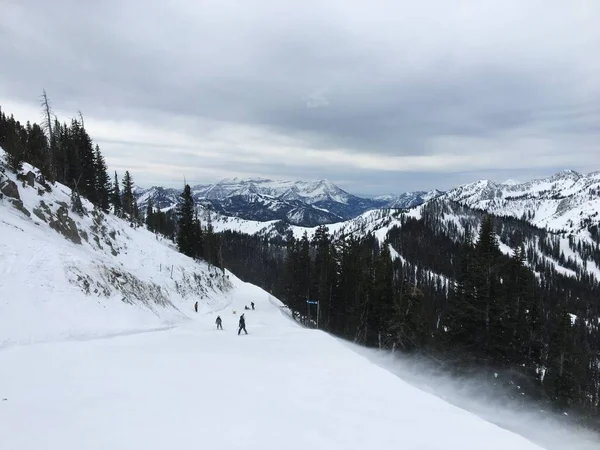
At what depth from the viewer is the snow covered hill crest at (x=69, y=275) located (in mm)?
16719

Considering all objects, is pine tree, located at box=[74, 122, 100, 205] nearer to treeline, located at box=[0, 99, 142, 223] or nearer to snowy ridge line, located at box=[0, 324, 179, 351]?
treeline, located at box=[0, 99, 142, 223]

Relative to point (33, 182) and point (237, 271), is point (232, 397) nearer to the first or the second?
point (33, 182)

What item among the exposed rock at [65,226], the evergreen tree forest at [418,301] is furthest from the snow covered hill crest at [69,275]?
the evergreen tree forest at [418,301]

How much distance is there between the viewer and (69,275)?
21.1 m

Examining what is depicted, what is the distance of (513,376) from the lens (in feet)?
81.5

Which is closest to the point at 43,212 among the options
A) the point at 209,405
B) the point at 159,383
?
the point at 159,383

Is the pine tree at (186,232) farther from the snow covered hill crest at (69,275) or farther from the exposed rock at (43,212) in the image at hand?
the exposed rock at (43,212)

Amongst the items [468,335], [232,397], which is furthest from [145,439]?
[468,335]

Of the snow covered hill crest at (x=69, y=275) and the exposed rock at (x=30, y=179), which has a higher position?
the exposed rock at (x=30, y=179)

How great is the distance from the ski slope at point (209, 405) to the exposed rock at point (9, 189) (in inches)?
677

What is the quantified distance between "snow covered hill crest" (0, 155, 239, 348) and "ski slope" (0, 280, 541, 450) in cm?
248

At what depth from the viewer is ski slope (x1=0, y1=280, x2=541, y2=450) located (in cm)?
787

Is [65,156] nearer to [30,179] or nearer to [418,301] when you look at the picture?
[30,179]

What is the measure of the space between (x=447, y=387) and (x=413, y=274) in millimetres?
151856
